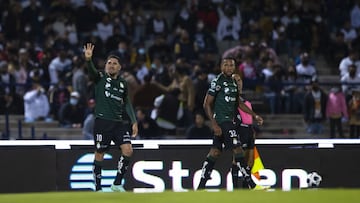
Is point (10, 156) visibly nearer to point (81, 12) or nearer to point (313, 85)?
point (313, 85)

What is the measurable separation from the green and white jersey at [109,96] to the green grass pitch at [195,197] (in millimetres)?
8003

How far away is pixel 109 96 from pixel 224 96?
1.70 meters

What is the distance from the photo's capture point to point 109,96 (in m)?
14.2

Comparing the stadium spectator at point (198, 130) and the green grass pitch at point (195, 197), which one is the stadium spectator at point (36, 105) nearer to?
the stadium spectator at point (198, 130)

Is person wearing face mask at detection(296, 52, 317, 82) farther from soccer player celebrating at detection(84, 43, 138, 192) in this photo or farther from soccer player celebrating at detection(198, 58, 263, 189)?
soccer player celebrating at detection(84, 43, 138, 192)

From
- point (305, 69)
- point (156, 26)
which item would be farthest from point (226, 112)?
point (156, 26)

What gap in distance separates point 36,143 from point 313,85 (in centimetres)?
813

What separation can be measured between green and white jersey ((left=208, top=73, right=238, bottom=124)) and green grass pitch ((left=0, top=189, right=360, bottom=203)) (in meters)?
8.20

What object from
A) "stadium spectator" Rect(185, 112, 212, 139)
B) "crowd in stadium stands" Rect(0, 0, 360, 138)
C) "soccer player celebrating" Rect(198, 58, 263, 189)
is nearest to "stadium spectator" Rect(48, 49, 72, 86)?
"crowd in stadium stands" Rect(0, 0, 360, 138)

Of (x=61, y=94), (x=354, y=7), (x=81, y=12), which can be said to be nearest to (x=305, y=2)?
(x=354, y=7)

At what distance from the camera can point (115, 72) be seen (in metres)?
14.2

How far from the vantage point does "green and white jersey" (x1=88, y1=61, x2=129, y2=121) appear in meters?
14.2

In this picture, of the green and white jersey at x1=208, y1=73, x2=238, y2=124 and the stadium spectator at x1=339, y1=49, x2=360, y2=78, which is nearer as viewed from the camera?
the green and white jersey at x1=208, y1=73, x2=238, y2=124

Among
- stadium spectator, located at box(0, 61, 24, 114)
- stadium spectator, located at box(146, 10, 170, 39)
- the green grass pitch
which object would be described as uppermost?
stadium spectator, located at box(146, 10, 170, 39)
